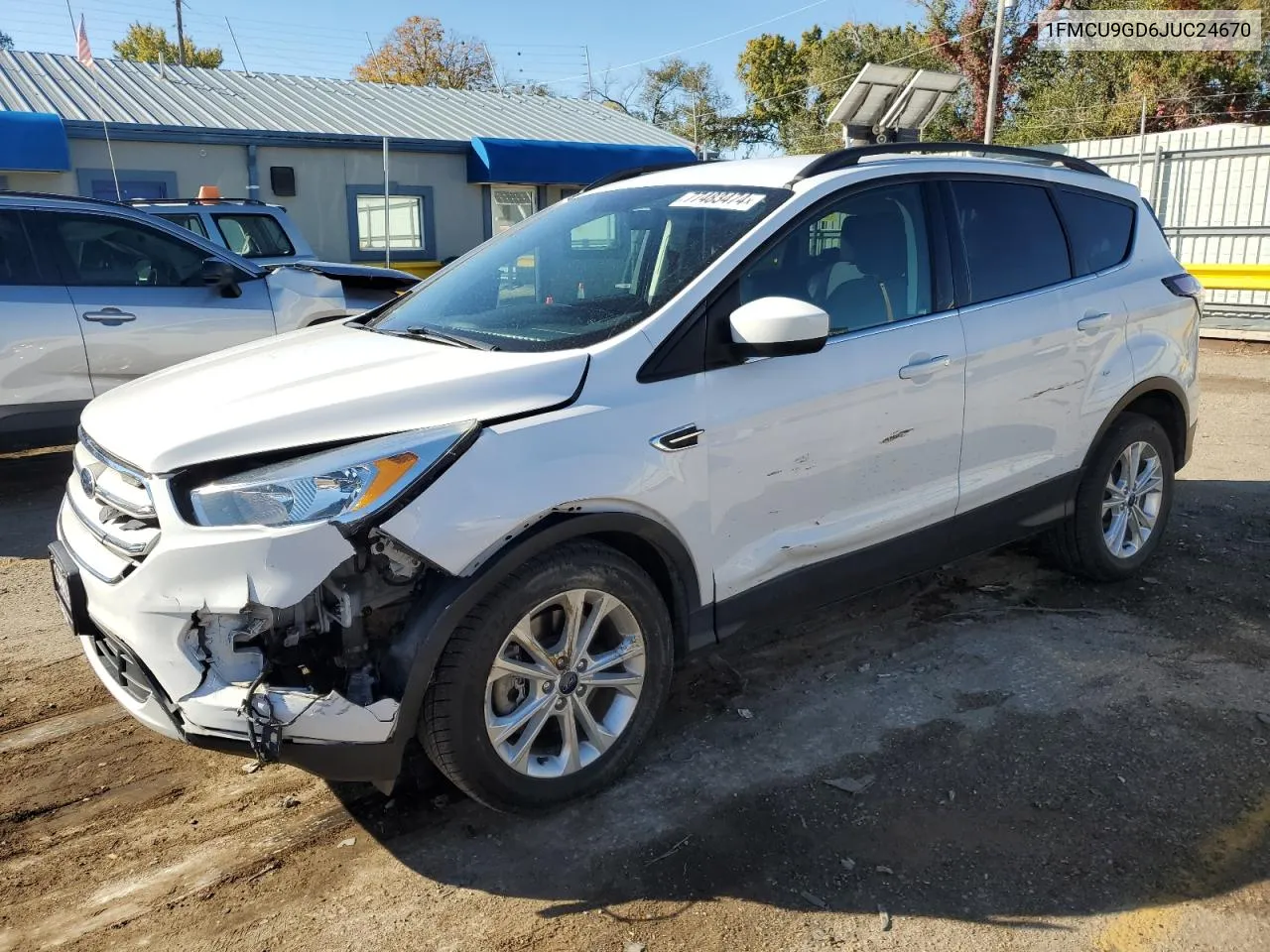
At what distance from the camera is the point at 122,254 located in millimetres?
6914

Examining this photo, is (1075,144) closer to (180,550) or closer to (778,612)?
(778,612)

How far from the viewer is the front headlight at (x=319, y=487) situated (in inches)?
103

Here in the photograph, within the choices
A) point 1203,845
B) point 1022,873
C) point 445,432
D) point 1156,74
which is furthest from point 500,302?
point 1156,74

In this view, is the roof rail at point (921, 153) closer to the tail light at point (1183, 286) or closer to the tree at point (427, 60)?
the tail light at point (1183, 286)

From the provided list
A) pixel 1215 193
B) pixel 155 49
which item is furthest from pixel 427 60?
pixel 1215 193

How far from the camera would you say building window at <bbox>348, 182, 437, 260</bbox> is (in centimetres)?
1831

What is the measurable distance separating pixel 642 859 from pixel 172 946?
124 centimetres

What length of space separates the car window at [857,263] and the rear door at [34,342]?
16.8ft

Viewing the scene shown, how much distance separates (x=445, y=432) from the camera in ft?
9.01

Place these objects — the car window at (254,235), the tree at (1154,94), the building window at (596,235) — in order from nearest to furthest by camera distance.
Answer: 1. the building window at (596,235)
2. the car window at (254,235)
3. the tree at (1154,94)

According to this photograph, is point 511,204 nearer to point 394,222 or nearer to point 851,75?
point 394,222

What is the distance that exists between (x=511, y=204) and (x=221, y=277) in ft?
44.1

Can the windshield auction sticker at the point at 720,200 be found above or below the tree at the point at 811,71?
below

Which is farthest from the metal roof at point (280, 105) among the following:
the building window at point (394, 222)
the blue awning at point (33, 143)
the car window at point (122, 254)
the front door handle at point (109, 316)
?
the front door handle at point (109, 316)
